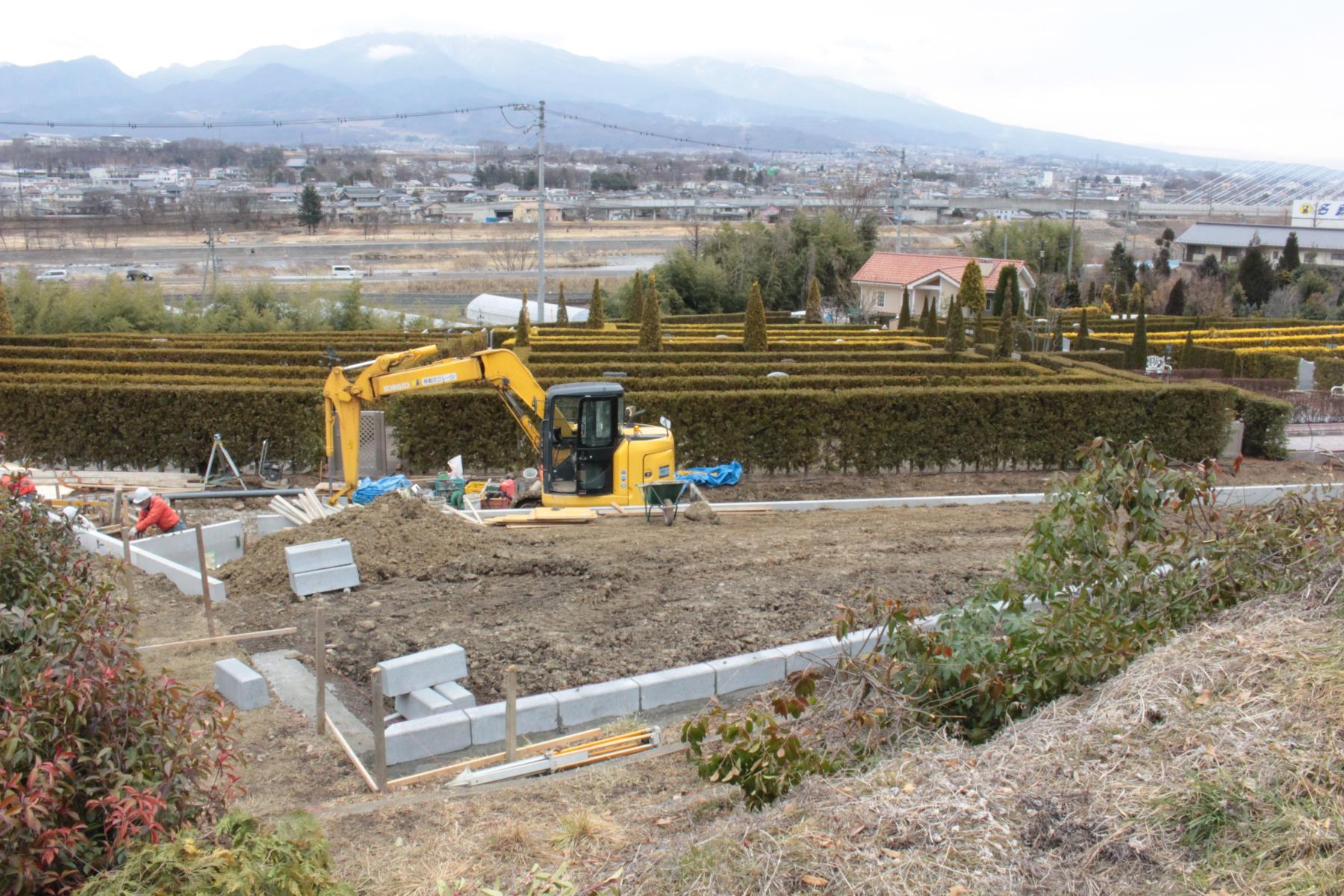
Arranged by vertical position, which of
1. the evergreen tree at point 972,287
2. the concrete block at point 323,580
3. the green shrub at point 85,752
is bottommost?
the concrete block at point 323,580

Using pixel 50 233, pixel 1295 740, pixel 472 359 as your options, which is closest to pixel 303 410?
pixel 472 359

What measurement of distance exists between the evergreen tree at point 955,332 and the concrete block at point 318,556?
18.9m

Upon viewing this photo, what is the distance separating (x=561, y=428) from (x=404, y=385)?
234cm

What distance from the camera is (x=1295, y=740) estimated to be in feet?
16.9

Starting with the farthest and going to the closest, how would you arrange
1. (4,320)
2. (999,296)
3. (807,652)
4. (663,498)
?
(999,296) < (4,320) < (663,498) < (807,652)

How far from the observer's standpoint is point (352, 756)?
24.2ft

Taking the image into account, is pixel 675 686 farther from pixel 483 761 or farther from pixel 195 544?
pixel 195 544

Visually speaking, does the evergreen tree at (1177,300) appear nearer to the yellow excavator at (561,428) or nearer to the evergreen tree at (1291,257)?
the evergreen tree at (1291,257)

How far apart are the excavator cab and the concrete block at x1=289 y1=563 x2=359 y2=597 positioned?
4.15 metres

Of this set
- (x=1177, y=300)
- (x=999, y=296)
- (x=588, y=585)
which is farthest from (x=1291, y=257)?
(x=588, y=585)

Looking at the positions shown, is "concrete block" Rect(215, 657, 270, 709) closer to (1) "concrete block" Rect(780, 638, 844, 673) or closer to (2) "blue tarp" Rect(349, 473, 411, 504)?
(1) "concrete block" Rect(780, 638, 844, 673)

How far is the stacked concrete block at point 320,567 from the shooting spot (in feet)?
36.9

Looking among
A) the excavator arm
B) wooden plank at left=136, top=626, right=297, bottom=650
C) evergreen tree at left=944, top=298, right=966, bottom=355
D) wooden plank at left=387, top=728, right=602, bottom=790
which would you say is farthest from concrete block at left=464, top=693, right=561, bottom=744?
evergreen tree at left=944, top=298, right=966, bottom=355

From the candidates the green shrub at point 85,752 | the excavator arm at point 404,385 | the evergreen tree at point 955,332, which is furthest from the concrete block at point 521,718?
the evergreen tree at point 955,332
